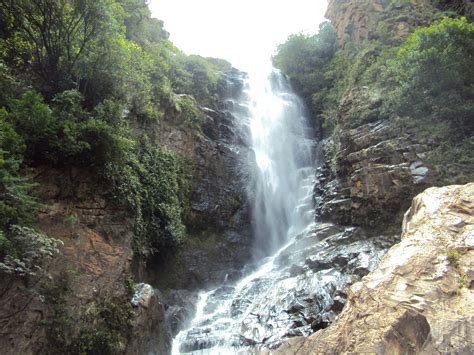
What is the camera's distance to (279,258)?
1488 centimetres

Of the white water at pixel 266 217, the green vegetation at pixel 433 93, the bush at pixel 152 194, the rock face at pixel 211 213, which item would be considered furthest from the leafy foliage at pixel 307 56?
the bush at pixel 152 194

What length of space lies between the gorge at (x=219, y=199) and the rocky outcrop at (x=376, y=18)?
0.20m

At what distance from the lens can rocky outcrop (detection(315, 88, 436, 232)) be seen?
43.0 ft

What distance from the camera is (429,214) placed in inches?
316

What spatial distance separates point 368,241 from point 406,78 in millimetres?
7366

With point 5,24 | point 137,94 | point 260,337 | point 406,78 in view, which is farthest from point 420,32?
point 5,24

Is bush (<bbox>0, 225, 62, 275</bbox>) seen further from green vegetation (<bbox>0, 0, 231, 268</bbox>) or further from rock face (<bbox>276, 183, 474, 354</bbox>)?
rock face (<bbox>276, 183, 474, 354</bbox>)

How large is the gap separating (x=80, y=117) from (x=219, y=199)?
7908mm

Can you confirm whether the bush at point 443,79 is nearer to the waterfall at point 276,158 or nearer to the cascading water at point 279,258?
the cascading water at point 279,258

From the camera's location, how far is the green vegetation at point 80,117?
7994 millimetres

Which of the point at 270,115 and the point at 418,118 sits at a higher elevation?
the point at 270,115

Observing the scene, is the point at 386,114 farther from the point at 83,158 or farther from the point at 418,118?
the point at 83,158

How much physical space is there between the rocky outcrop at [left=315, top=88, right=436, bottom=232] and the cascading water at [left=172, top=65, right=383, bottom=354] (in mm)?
968

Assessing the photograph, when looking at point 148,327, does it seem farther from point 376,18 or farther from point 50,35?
point 376,18
